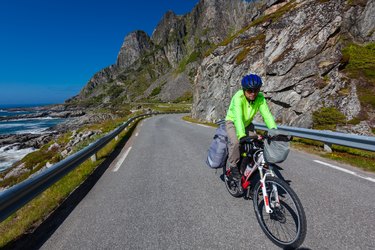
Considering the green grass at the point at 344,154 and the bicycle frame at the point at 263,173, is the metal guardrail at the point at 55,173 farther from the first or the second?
the bicycle frame at the point at 263,173

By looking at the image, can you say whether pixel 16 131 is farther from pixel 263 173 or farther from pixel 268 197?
pixel 268 197

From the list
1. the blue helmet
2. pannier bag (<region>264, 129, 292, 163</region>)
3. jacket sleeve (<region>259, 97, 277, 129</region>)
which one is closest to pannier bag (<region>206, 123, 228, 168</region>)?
jacket sleeve (<region>259, 97, 277, 129</region>)

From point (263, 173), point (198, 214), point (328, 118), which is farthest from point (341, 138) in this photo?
point (328, 118)

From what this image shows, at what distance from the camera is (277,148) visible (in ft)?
11.2

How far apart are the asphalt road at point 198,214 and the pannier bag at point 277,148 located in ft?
3.62

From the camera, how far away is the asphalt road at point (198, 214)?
11.3 ft

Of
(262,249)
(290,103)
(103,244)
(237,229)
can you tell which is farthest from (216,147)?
(290,103)

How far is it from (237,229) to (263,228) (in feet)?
1.23

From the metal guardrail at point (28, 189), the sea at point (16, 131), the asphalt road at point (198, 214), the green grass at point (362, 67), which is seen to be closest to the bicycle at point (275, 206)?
the asphalt road at point (198, 214)

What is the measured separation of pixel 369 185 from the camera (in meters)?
5.32

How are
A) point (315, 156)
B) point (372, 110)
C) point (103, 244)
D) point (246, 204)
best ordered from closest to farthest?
1. point (103, 244)
2. point (246, 204)
3. point (315, 156)
4. point (372, 110)

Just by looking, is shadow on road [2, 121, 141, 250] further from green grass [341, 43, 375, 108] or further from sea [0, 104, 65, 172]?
sea [0, 104, 65, 172]

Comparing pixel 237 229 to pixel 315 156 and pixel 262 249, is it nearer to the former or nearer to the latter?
pixel 262 249

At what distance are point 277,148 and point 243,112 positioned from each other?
4.18 ft
